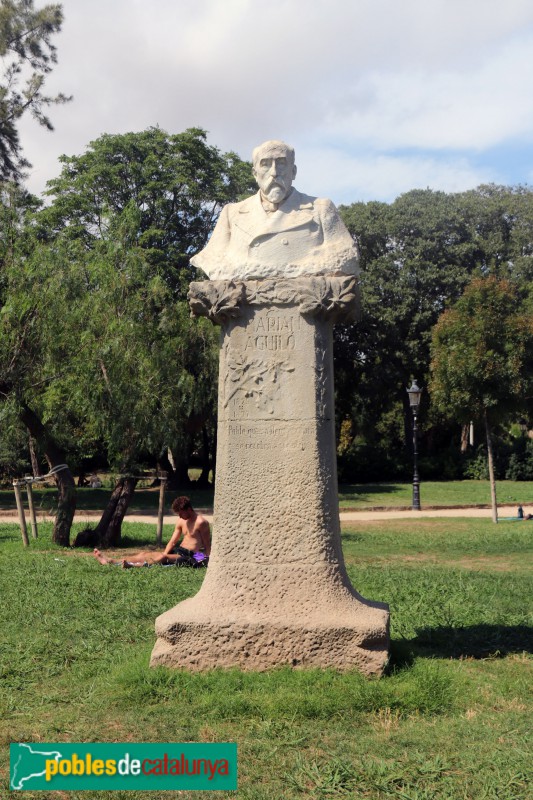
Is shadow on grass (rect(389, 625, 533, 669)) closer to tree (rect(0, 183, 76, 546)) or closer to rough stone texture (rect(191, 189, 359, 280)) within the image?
rough stone texture (rect(191, 189, 359, 280))

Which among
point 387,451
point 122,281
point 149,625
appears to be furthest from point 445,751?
point 387,451

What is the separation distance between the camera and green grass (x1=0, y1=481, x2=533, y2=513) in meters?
23.8

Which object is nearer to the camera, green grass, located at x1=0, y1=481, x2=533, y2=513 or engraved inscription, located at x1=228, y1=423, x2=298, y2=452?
engraved inscription, located at x1=228, y1=423, x2=298, y2=452

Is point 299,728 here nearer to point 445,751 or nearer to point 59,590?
point 445,751

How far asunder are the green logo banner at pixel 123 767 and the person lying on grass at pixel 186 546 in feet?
21.6

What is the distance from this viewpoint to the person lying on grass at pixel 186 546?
10.7 meters

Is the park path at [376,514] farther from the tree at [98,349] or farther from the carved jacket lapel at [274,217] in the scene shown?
the carved jacket lapel at [274,217]

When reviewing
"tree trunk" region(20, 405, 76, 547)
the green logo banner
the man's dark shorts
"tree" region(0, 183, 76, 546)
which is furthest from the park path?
the green logo banner

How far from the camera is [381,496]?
27.4m

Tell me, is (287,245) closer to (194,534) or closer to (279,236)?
(279,236)

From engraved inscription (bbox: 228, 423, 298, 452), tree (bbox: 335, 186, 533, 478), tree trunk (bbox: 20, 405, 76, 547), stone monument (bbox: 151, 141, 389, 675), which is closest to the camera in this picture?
stone monument (bbox: 151, 141, 389, 675)

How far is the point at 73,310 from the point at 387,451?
25.2 meters

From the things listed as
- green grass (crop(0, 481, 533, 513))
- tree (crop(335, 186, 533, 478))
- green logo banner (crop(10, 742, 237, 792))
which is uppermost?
tree (crop(335, 186, 533, 478))

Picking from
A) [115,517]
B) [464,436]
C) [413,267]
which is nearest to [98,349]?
[115,517]
